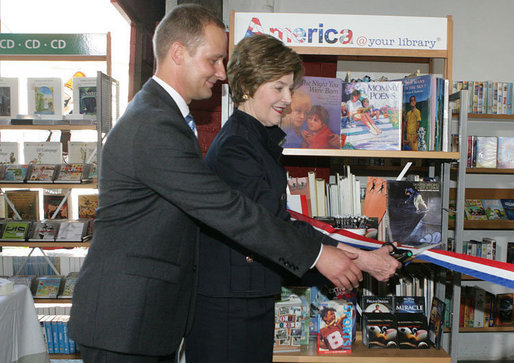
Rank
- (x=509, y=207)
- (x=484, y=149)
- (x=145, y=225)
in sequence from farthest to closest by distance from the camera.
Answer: (x=509, y=207)
(x=484, y=149)
(x=145, y=225)

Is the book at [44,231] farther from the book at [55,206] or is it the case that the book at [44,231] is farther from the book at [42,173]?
the book at [42,173]

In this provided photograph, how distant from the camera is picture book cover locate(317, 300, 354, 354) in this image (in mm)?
2230

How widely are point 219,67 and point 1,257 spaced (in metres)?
3.88

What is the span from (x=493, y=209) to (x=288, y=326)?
318 centimetres

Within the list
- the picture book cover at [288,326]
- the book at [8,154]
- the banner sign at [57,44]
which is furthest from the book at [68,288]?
the picture book cover at [288,326]

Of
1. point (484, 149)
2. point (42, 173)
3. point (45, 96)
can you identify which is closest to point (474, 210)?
point (484, 149)

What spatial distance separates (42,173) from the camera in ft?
13.0

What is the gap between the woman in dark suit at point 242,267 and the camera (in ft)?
4.86

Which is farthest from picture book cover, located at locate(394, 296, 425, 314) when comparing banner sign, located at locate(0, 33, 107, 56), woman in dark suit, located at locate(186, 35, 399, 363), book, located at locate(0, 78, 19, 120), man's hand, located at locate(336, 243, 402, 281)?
book, located at locate(0, 78, 19, 120)

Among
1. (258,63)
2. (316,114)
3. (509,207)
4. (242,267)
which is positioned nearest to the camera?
(242,267)

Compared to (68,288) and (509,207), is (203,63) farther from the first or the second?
(509,207)

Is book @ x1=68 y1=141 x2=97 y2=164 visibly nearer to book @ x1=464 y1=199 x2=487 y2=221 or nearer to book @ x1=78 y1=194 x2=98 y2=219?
book @ x1=78 y1=194 x2=98 y2=219

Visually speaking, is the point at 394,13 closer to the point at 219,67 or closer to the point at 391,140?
the point at 391,140

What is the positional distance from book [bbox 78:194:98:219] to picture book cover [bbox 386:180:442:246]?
9.74ft
